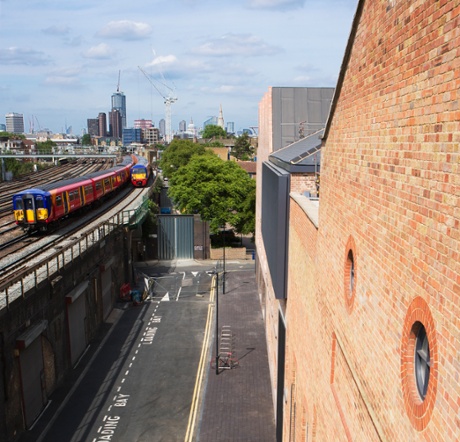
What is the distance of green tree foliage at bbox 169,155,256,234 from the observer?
4597 centimetres

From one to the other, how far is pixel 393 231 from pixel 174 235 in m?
40.7

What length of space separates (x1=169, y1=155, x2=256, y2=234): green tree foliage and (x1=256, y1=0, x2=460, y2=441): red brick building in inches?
1454

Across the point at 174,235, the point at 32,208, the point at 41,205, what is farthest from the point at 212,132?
the point at 32,208

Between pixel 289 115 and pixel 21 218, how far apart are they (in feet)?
53.5

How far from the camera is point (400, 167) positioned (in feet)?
15.6

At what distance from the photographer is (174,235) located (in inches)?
1772

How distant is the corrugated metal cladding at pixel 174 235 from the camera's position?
44.8 metres

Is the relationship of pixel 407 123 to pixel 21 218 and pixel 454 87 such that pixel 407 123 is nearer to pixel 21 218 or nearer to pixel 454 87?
pixel 454 87

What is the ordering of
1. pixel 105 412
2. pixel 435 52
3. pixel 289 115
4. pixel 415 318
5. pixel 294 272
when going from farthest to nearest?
pixel 289 115 < pixel 105 412 < pixel 294 272 < pixel 415 318 < pixel 435 52

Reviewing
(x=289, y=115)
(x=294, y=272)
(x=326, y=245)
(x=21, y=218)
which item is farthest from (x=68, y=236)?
(x=326, y=245)

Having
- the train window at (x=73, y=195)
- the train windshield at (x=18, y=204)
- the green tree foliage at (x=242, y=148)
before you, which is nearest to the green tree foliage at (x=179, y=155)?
the train window at (x=73, y=195)

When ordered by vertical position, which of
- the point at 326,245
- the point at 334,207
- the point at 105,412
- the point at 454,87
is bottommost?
the point at 105,412

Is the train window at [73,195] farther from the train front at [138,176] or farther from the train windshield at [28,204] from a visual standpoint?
the train front at [138,176]

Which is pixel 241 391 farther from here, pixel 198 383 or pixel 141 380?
pixel 141 380
